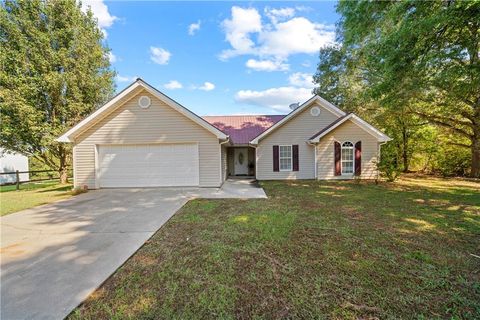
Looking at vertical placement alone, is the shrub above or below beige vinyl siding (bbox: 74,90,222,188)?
below

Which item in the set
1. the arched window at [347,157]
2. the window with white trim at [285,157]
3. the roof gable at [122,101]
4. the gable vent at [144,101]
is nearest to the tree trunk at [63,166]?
the roof gable at [122,101]

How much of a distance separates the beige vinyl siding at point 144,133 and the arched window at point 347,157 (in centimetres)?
747

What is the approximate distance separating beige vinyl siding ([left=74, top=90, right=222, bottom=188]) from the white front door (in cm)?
576

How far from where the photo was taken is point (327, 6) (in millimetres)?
10984

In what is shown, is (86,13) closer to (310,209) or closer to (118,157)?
(118,157)

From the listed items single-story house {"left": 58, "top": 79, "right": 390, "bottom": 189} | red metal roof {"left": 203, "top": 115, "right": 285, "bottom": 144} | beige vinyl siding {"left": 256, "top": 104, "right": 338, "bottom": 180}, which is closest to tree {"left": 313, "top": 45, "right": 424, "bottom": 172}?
beige vinyl siding {"left": 256, "top": 104, "right": 338, "bottom": 180}

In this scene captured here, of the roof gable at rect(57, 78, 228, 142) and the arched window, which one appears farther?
the arched window

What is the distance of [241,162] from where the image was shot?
1591 centimetres

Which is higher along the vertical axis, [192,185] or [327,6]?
[327,6]

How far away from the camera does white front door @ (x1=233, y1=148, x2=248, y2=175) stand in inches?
624

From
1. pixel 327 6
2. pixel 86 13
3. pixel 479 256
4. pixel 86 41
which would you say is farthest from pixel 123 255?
Result: pixel 86 13

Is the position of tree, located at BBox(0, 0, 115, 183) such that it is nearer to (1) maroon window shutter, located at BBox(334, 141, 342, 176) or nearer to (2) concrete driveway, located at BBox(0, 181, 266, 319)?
(2) concrete driveway, located at BBox(0, 181, 266, 319)

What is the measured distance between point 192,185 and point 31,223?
574 cm

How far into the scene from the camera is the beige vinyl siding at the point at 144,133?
10062 millimetres
